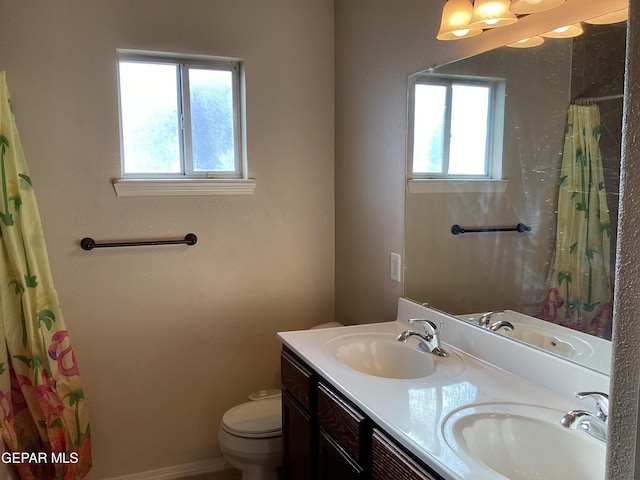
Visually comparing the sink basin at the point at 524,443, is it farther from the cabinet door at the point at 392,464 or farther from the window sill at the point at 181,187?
the window sill at the point at 181,187

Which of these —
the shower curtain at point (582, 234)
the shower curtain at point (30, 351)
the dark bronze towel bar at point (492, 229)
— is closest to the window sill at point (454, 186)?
the dark bronze towel bar at point (492, 229)

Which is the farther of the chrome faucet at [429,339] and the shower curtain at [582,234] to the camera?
the chrome faucet at [429,339]

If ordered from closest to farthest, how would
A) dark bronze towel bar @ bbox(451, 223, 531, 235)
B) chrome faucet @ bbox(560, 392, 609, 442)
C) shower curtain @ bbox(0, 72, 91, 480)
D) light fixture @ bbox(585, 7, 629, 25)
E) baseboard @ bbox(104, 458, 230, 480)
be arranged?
chrome faucet @ bbox(560, 392, 609, 442)
light fixture @ bbox(585, 7, 629, 25)
dark bronze towel bar @ bbox(451, 223, 531, 235)
shower curtain @ bbox(0, 72, 91, 480)
baseboard @ bbox(104, 458, 230, 480)

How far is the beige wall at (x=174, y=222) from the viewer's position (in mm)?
2209

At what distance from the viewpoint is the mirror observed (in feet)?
4.24

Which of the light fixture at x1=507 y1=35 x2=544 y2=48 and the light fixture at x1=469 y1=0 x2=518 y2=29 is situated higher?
the light fixture at x1=469 y1=0 x2=518 y2=29

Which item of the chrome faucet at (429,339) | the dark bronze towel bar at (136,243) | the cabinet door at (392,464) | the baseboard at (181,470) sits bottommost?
the baseboard at (181,470)

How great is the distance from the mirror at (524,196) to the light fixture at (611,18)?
18 millimetres

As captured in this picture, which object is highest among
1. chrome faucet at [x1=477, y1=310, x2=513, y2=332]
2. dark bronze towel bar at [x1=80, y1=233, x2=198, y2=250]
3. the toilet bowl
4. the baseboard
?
dark bronze towel bar at [x1=80, y1=233, x2=198, y2=250]

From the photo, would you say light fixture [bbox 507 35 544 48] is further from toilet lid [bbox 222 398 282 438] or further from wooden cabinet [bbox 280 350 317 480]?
toilet lid [bbox 222 398 282 438]

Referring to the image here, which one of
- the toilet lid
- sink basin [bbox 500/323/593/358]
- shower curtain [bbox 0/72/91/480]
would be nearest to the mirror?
sink basin [bbox 500/323/593/358]

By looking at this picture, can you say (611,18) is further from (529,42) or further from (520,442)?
(520,442)

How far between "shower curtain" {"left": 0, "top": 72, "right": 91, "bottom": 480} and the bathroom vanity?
943mm

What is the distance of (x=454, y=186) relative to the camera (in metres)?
1.93
